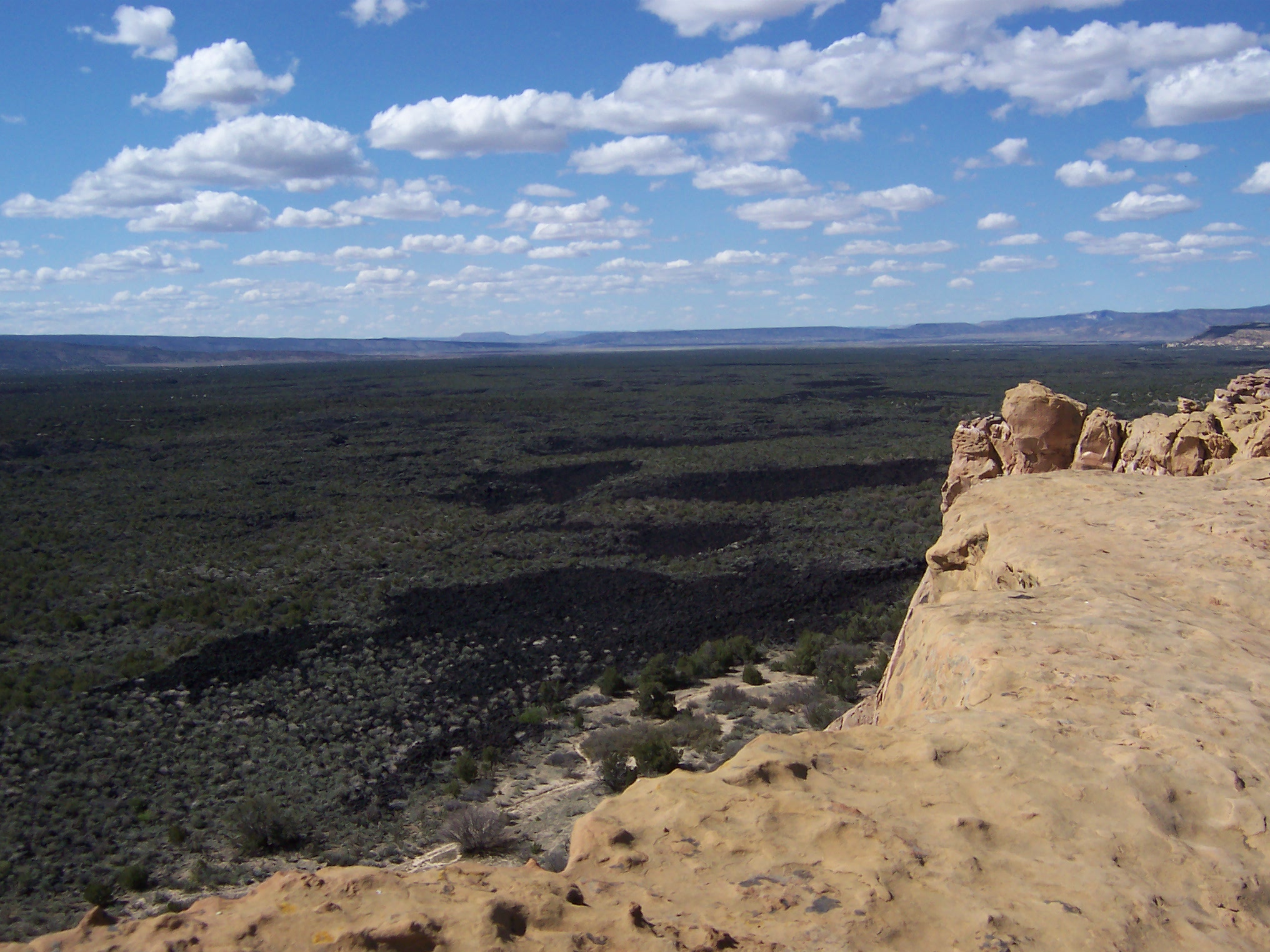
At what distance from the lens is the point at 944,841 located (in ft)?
16.4

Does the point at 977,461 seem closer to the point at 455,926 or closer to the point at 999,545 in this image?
the point at 999,545

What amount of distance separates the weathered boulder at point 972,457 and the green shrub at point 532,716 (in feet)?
30.0

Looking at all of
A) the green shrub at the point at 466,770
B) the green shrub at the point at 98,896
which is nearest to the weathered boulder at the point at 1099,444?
the green shrub at the point at 466,770

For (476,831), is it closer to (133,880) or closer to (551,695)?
(133,880)

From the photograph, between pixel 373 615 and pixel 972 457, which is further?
pixel 373 615

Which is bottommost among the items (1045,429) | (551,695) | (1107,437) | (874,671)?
(551,695)

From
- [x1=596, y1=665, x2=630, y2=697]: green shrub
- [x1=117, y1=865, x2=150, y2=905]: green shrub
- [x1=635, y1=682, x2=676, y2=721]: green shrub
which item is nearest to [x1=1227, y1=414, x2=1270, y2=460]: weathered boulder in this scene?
[x1=635, y1=682, x2=676, y2=721]: green shrub

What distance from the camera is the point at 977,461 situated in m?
17.1

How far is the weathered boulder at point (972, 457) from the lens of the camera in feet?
55.6

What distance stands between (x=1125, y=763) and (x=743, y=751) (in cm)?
250

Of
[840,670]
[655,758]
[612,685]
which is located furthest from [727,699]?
[655,758]

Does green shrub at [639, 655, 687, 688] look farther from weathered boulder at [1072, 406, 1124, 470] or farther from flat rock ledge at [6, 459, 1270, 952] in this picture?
flat rock ledge at [6, 459, 1270, 952]

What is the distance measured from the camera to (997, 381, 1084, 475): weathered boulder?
15789 mm

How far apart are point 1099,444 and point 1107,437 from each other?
0.17 meters
